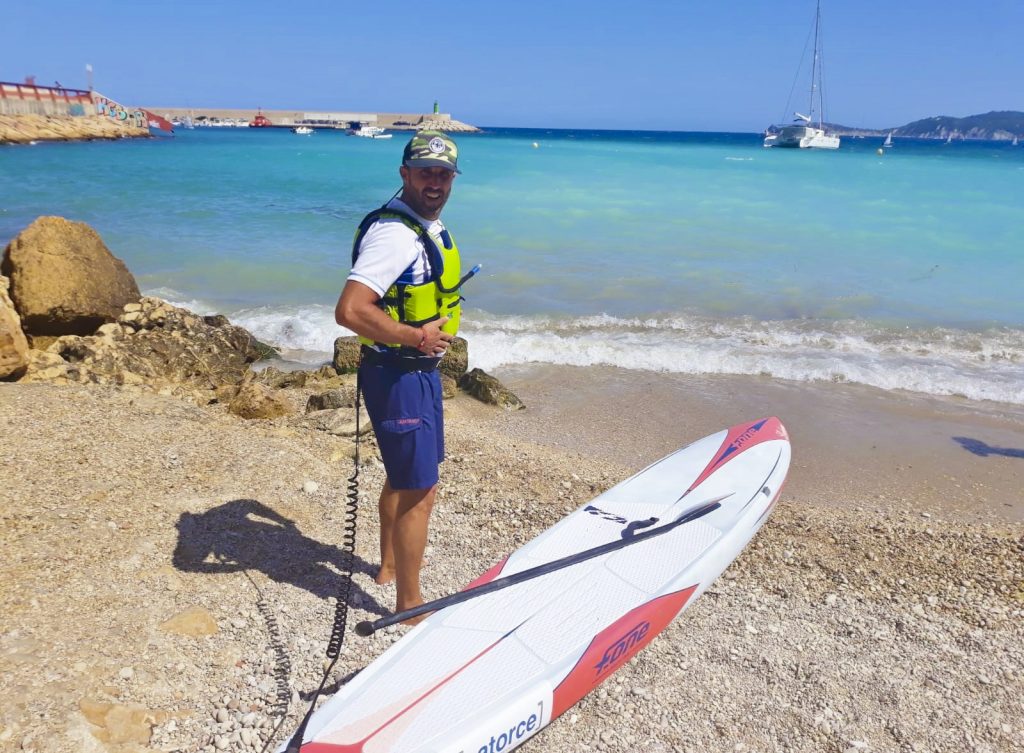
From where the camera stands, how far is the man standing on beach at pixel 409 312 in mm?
3027

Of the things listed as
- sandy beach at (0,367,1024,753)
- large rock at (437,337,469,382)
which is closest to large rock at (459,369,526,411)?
large rock at (437,337,469,382)

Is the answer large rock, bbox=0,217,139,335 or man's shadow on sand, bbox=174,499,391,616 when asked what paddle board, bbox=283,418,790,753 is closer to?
man's shadow on sand, bbox=174,499,391,616

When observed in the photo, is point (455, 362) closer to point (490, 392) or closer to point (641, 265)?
point (490, 392)

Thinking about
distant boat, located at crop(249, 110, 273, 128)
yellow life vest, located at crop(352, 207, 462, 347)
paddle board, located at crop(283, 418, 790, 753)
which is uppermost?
distant boat, located at crop(249, 110, 273, 128)

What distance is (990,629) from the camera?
13.3 ft

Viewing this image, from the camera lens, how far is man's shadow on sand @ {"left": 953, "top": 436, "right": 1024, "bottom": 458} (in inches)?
287

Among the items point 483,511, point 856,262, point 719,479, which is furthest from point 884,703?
point 856,262

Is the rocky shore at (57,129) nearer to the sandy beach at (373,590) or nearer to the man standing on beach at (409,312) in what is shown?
the sandy beach at (373,590)

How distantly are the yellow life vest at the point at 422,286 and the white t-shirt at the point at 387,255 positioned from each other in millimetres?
30

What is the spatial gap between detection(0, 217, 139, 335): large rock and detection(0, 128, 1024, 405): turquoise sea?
3.06 metres

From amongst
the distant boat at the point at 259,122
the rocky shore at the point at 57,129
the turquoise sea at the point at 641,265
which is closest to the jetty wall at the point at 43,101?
the rocky shore at the point at 57,129

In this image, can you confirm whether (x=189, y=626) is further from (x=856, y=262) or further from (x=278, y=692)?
(x=856, y=262)

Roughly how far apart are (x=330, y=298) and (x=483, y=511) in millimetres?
9458

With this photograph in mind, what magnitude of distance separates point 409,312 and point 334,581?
1849 millimetres
